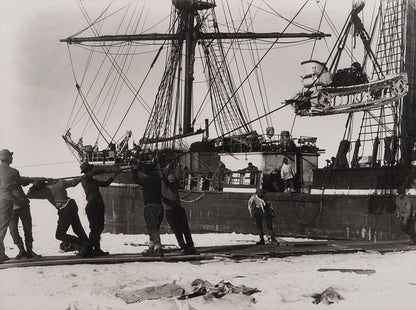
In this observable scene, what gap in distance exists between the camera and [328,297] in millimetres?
6480

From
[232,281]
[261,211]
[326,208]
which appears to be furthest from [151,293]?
[326,208]

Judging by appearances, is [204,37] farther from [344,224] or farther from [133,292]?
[133,292]

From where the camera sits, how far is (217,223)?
18.6 metres

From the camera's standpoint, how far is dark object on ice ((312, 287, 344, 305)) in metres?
6.40

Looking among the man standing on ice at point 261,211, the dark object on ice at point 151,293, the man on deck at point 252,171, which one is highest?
the man on deck at point 252,171

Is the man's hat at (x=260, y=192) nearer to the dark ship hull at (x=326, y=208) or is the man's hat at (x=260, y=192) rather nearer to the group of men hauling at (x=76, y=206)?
the group of men hauling at (x=76, y=206)

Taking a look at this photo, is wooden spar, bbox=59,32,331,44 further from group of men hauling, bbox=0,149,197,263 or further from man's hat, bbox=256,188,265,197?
group of men hauling, bbox=0,149,197,263

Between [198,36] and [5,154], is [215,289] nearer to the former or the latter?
[5,154]

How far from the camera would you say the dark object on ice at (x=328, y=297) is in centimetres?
640

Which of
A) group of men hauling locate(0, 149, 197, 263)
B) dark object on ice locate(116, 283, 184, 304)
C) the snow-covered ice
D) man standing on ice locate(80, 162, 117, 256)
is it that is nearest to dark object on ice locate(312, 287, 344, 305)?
the snow-covered ice

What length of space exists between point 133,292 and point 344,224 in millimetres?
9266

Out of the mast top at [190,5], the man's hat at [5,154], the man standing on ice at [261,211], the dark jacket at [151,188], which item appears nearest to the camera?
the man's hat at [5,154]

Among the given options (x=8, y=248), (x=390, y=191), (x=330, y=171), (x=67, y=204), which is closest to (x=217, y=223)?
(x=330, y=171)

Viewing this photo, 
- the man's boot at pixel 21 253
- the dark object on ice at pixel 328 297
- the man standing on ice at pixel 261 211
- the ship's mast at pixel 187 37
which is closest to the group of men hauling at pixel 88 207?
the man's boot at pixel 21 253
